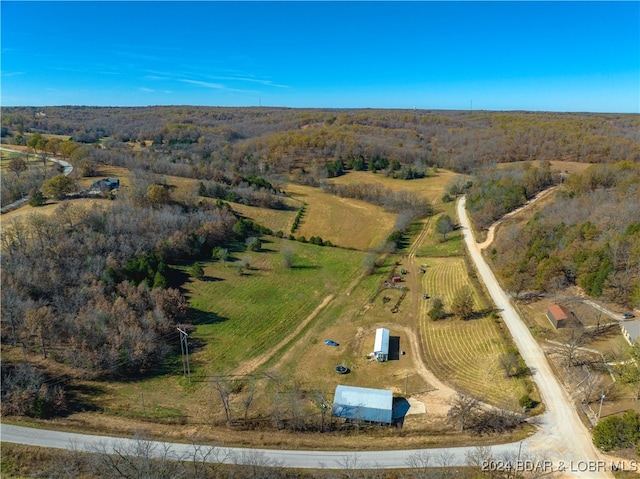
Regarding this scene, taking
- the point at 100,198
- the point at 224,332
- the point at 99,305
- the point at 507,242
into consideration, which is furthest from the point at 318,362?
the point at 100,198

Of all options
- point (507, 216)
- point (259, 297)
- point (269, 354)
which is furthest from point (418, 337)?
point (507, 216)

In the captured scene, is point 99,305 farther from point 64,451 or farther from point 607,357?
point 607,357

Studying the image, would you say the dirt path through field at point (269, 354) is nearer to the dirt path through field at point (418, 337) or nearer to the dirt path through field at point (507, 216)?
the dirt path through field at point (418, 337)

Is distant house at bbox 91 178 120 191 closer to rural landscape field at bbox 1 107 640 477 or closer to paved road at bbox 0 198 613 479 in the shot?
rural landscape field at bbox 1 107 640 477

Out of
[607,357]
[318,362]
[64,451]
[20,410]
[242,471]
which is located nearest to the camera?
[242,471]

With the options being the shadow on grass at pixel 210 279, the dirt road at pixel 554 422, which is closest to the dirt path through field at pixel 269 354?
the shadow on grass at pixel 210 279

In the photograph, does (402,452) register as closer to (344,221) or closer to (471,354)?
(471,354)

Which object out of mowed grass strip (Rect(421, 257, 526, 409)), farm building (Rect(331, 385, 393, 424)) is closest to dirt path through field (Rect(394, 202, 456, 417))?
mowed grass strip (Rect(421, 257, 526, 409))
